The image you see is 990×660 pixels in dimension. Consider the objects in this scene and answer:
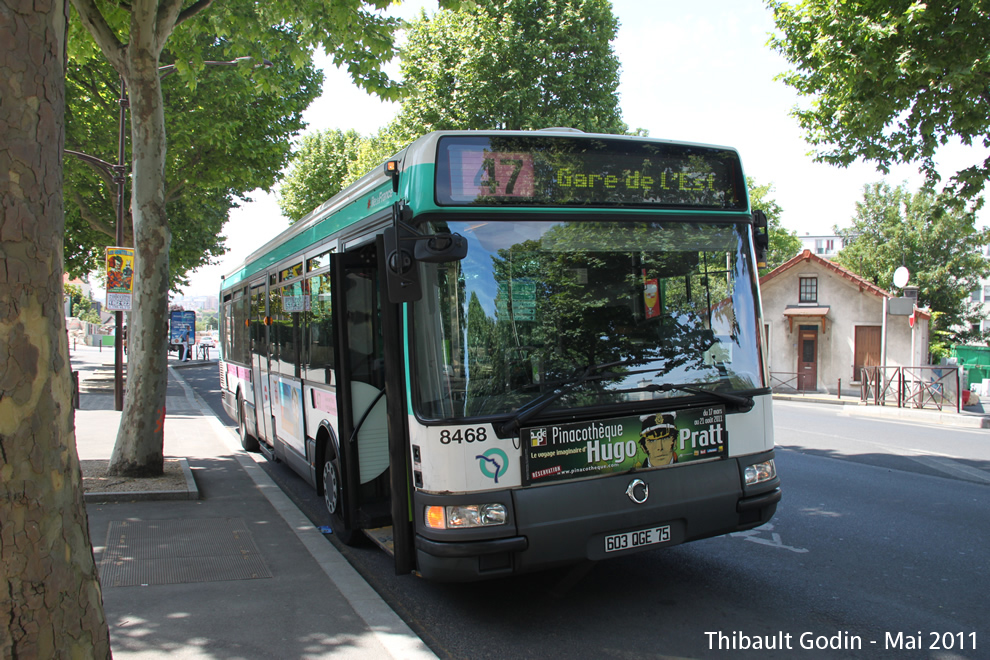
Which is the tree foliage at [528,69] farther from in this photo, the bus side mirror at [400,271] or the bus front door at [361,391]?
the bus side mirror at [400,271]

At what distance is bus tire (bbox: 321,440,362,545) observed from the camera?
634 centimetres

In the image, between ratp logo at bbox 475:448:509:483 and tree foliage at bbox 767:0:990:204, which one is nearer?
ratp logo at bbox 475:448:509:483

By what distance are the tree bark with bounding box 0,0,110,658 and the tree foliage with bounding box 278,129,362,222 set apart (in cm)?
4094

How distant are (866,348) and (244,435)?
91.9 ft

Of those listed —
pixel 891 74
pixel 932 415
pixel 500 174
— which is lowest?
pixel 932 415

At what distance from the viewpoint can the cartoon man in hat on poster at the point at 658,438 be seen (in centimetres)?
456

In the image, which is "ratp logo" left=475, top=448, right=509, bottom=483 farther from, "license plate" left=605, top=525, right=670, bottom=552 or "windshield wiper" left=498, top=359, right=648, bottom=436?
"license plate" left=605, top=525, right=670, bottom=552

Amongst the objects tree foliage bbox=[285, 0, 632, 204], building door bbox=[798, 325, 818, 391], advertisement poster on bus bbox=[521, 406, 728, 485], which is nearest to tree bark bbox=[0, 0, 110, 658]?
advertisement poster on bus bbox=[521, 406, 728, 485]

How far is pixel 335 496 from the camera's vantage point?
649 centimetres

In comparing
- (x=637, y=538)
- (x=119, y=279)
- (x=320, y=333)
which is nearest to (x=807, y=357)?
(x=119, y=279)

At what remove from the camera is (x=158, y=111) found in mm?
8781

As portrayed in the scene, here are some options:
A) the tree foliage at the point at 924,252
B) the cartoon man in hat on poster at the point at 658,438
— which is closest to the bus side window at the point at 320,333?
the cartoon man in hat on poster at the point at 658,438

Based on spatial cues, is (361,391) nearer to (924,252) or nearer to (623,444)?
(623,444)

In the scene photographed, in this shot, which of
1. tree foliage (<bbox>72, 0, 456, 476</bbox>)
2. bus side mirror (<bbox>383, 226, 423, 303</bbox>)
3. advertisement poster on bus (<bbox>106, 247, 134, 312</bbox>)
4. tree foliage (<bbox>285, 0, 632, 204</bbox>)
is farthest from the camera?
tree foliage (<bbox>285, 0, 632, 204</bbox>)
